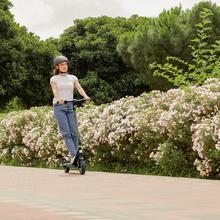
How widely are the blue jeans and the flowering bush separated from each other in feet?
2.30

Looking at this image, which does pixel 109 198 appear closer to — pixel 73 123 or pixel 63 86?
pixel 73 123

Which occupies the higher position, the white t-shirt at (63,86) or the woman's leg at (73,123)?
the white t-shirt at (63,86)

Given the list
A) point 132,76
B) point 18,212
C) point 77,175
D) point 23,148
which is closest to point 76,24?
point 132,76

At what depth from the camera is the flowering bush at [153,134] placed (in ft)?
38.4

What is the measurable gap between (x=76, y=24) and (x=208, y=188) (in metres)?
71.0

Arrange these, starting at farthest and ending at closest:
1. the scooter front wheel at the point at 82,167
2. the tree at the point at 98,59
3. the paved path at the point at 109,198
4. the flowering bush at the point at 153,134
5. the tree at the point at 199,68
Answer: the tree at the point at 98,59 < the tree at the point at 199,68 < the scooter front wheel at the point at 82,167 < the flowering bush at the point at 153,134 < the paved path at the point at 109,198

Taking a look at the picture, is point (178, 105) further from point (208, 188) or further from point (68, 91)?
point (208, 188)

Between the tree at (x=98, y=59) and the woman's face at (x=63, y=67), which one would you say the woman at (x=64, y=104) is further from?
the tree at (x=98, y=59)

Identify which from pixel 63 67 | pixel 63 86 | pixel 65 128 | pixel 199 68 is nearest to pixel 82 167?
pixel 65 128

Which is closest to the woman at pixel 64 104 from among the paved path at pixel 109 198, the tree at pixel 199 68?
the paved path at pixel 109 198

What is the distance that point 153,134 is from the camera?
43.4 ft

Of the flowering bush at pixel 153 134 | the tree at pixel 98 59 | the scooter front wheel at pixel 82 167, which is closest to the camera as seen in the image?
the flowering bush at pixel 153 134

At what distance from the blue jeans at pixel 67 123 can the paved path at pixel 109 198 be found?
3.85ft

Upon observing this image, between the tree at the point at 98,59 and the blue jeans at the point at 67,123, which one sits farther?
the tree at the point at 98,59
